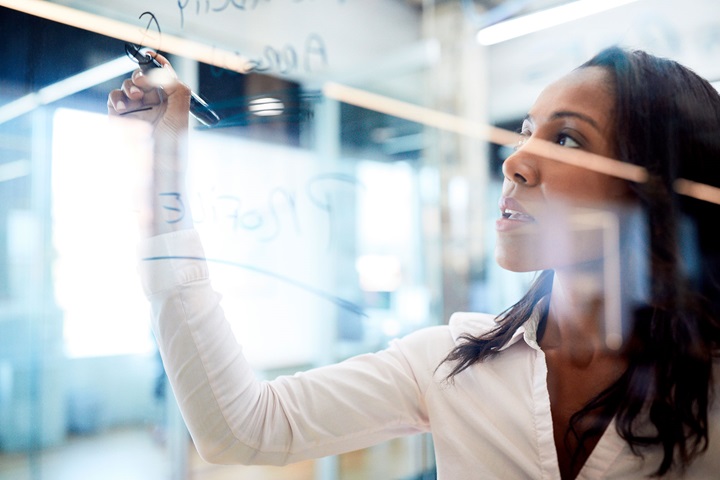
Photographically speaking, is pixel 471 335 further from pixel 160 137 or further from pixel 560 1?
pixel 560 1

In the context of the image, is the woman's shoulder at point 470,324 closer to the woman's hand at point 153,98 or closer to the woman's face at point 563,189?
the woman's face at point 563,189

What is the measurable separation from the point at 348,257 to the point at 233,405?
1063 mm

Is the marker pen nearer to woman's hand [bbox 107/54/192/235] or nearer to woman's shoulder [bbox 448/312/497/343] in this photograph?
woman's hand [bbox 107/54/192/235]

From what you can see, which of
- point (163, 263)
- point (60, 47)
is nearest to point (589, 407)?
point (163, 263)

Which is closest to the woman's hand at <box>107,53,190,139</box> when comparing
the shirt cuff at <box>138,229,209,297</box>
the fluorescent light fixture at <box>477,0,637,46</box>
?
the shirt cuff at <box>138,229,209,297</box>

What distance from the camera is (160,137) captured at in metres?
0.60

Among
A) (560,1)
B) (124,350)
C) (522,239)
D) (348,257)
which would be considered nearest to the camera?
(522,239)

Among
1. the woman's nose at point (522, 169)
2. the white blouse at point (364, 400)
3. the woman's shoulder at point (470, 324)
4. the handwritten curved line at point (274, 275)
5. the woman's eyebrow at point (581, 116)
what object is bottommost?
the white blouse at point (364, 400)

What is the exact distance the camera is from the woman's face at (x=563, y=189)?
0.66m

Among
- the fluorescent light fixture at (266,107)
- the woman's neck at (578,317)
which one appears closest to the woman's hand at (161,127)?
the fluorescent light fixture at (266,107)

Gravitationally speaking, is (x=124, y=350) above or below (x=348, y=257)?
below

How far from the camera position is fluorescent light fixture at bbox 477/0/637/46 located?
858mm

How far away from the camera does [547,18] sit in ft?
3.15

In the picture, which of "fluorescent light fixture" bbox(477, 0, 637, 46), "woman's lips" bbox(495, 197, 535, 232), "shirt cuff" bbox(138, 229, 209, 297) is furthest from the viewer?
"fluorescent light fixture" bbox(477, 0, 637, 46)
